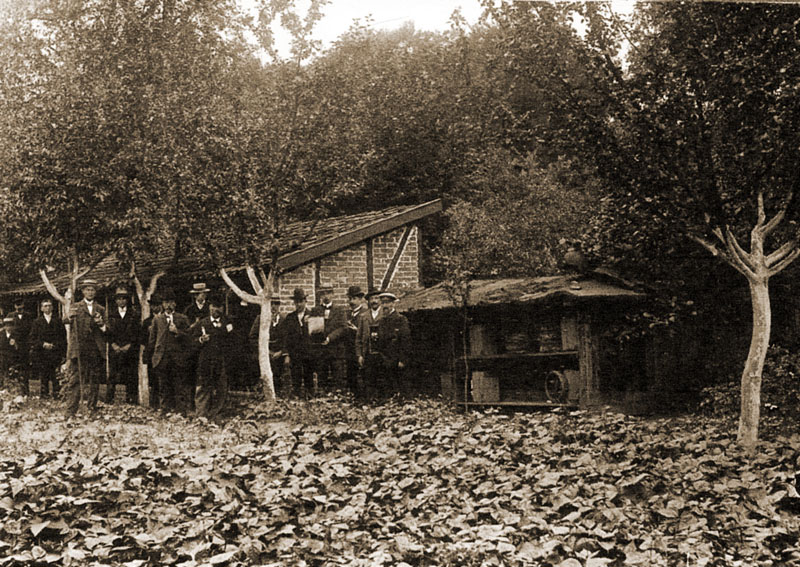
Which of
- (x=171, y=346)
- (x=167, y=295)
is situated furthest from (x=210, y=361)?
(x=167, y=295)

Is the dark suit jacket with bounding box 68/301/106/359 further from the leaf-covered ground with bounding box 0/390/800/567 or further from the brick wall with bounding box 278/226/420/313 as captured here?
the brick wall with bounding box 278/226/420/313

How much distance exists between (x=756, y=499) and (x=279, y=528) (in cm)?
385

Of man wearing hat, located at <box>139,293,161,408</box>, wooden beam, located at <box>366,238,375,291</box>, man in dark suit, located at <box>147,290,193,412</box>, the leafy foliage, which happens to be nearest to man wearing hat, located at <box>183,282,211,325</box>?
man in dark suit, located at <box>147,290,193,412</box>

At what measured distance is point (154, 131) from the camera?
54.7 feet

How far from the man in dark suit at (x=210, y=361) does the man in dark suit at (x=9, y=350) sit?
132 inches

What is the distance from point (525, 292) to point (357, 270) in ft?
15.0

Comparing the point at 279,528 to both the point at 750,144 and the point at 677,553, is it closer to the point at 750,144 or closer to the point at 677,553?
the point at 677,553

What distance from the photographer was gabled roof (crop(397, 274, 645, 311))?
1343cm

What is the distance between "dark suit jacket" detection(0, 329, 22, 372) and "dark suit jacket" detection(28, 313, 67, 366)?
228mm

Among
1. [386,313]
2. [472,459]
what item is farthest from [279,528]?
[386,313]

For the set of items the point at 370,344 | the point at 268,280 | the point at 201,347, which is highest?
the point at 268,280

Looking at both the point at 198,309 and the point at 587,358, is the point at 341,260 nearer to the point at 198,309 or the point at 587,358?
the point at 198,309

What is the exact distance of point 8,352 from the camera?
49.7ft

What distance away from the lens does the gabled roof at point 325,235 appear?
55.4ft
